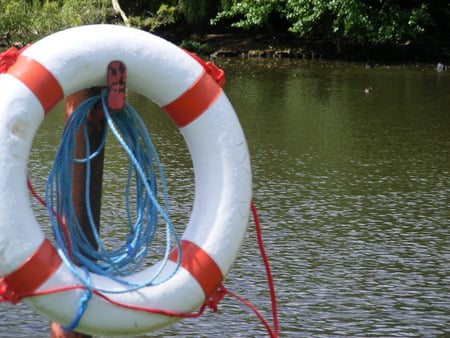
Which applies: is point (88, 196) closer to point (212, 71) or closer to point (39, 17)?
point (212, 71)

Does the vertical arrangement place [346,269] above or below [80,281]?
below

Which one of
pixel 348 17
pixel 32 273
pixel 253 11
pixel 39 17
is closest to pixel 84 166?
pixel 32 273

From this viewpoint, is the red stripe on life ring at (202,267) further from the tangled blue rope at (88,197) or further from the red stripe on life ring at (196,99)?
the red stripe on life ring at (196,99)

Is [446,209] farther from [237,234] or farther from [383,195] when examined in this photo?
[237,234]

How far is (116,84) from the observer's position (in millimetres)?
2986

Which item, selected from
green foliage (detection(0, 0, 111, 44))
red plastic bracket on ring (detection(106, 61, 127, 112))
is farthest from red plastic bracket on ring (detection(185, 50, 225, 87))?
green foliage (detection(0, 0, 111, 44))

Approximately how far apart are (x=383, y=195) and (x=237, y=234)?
15.3 feet

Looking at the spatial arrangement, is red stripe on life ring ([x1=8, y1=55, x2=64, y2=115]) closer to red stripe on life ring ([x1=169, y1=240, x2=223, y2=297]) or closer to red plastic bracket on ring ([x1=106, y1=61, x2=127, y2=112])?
red plastic bracket on ring ([x1=106, y1=61, x2=127, y2=112])

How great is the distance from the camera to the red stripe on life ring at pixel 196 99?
3039mm

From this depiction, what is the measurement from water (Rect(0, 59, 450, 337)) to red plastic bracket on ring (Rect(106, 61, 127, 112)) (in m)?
2.05

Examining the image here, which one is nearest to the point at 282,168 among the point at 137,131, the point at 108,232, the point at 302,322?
the point at 108,232

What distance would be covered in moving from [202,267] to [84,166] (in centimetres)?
50

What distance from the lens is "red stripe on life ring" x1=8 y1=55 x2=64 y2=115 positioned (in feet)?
9.41

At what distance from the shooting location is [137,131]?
10.6ft
